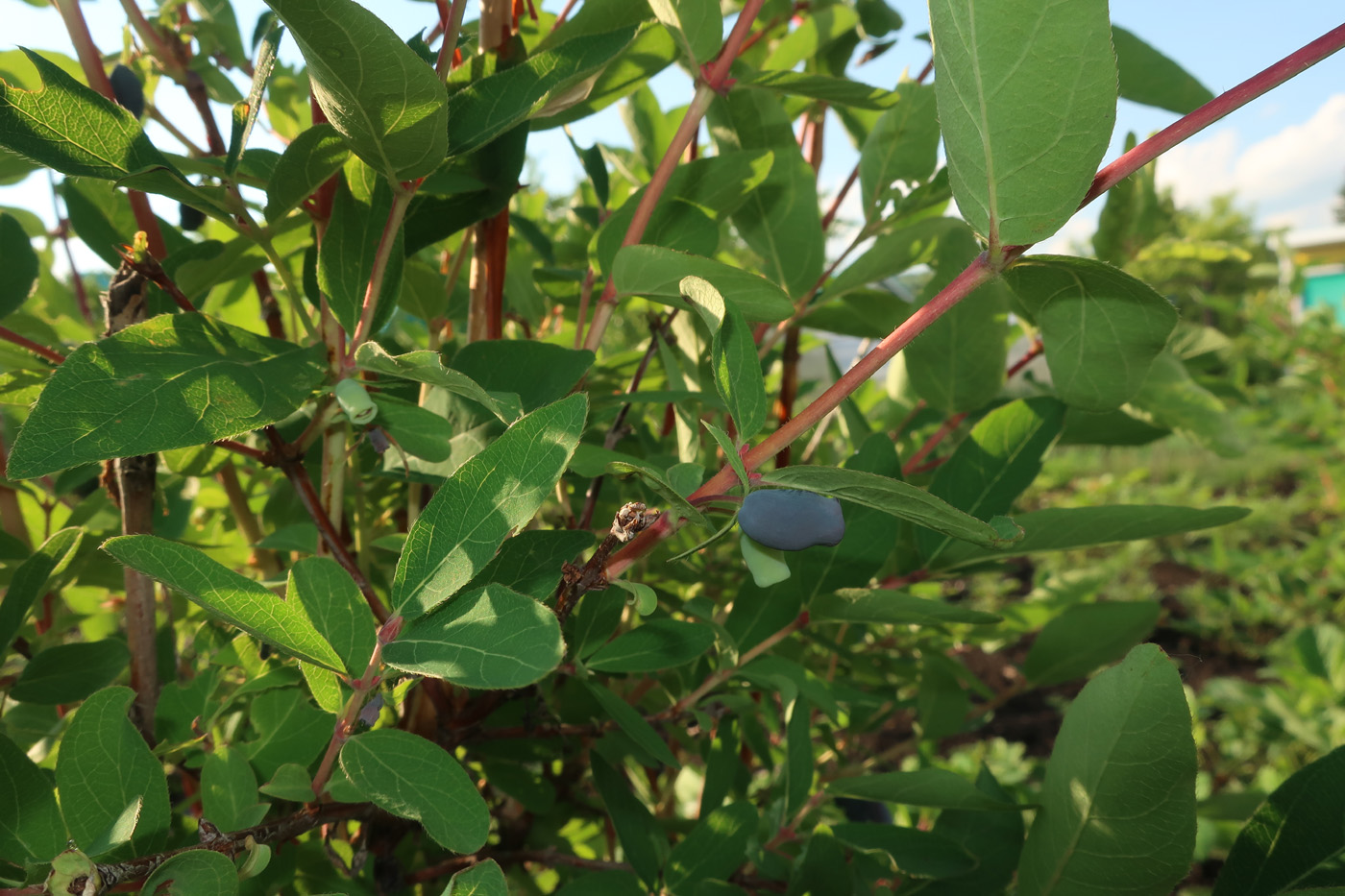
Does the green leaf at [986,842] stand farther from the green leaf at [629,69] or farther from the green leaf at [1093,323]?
the green leaf at [629,69]

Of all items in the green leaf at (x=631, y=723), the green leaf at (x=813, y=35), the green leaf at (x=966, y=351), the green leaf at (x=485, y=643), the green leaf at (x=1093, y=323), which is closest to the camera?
the green leaf at (x=485, y=643)

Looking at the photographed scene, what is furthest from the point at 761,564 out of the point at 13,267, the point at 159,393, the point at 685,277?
the point at 13,267

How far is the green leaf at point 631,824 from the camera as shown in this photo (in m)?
0.53

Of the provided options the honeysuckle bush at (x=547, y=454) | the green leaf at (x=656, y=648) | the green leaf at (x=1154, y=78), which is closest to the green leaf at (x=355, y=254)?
the honeysuckle bush at (x=547, y=454)

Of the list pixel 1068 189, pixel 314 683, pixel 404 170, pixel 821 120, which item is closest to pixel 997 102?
pixel 1068 189

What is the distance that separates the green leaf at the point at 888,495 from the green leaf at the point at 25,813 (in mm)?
329

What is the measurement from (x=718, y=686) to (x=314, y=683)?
1.15 feet

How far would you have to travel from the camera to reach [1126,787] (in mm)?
403

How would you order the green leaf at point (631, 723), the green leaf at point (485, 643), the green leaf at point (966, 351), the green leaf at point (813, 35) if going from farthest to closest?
the green leaf at point (813, 35) → the green leaf at point (966, 351) → the green leaf at point (631, 723) → the green leaf at point (485, 643)

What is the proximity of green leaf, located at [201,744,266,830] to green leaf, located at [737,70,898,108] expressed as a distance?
458 millimetres

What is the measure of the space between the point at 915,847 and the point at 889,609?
0.15 m

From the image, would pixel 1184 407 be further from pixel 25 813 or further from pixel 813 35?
pixel 25 813

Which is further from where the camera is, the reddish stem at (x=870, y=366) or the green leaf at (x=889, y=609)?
the green leaf at (x=889, y=609)

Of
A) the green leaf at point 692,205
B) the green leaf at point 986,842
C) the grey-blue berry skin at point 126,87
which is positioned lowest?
the green leaf at point 986,842
